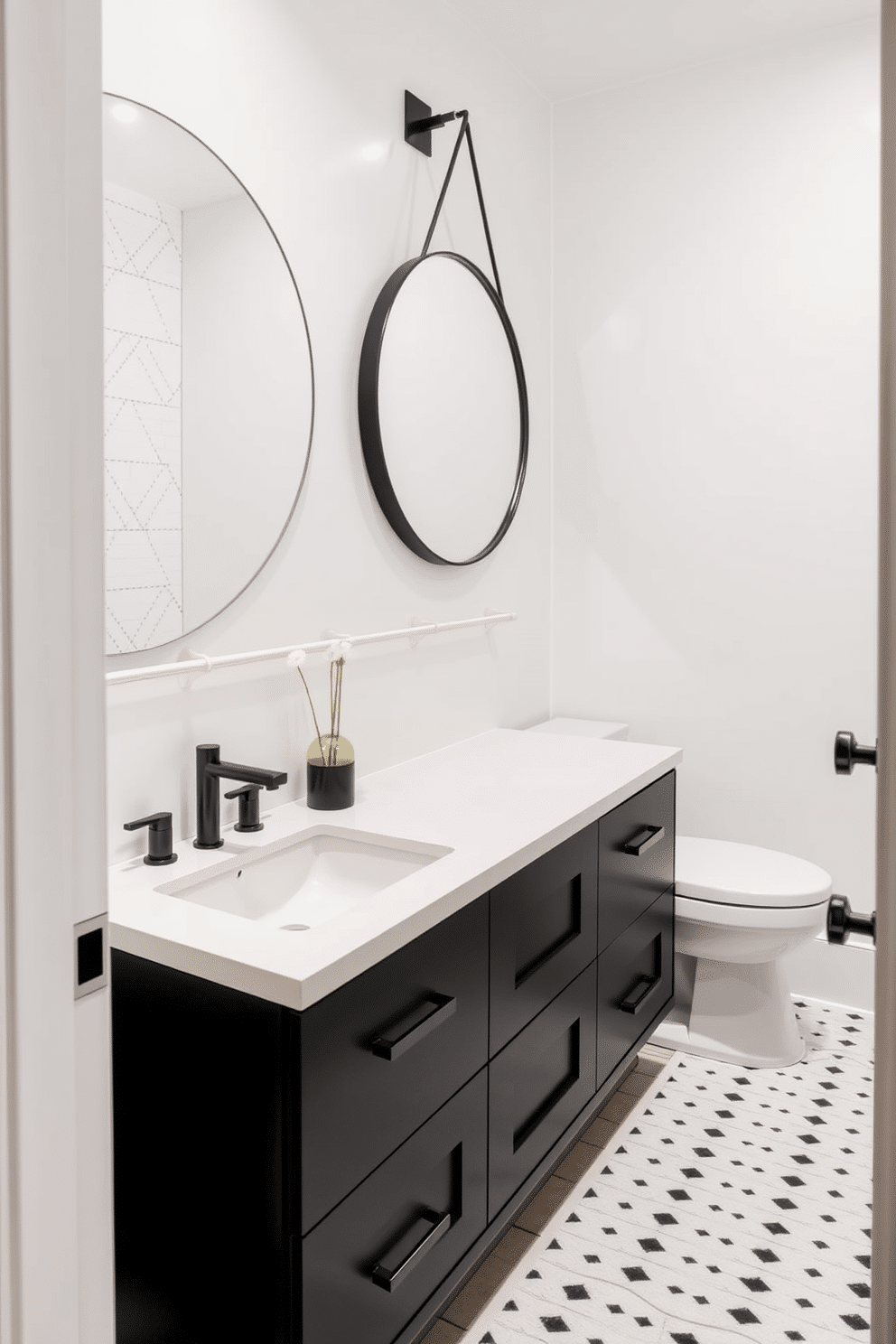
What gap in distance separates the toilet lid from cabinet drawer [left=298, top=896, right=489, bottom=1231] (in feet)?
3.15

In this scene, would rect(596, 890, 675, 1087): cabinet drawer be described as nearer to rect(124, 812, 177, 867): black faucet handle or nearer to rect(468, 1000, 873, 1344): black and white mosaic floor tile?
rect(468, 1000, 873, 1344): black and white mosaic floor tile

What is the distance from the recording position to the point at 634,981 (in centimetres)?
211

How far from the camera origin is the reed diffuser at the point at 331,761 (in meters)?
1.76

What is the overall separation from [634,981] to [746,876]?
41 centimetres

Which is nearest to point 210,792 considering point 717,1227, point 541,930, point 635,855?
point 541,930

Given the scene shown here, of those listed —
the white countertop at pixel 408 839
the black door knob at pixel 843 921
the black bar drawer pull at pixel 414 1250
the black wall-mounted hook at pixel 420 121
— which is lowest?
the black bar drawer pull at pixel 414 1250

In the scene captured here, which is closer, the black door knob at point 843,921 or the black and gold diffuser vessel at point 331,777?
the black door knob at point 843,921

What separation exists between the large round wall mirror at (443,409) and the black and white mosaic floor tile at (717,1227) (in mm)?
1350

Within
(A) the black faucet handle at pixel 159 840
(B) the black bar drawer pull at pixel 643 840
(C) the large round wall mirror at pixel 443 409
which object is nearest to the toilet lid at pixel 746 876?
(B) the black bar drawer pull at pixel 643 840

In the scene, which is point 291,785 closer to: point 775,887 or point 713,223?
point 775,887

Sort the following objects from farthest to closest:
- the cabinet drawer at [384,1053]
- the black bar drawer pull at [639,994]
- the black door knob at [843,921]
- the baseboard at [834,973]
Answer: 1. the baseboard at [834,973]
2. the black bar drawer pull at [639,994]
3. the cabinet drawer at [384,1053]
4. the black door knob at [843,921]

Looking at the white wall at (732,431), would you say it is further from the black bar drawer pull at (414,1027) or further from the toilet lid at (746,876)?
the black bar drawer pull at (414,1027)

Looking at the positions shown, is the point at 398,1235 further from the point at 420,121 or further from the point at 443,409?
the point at 420,121

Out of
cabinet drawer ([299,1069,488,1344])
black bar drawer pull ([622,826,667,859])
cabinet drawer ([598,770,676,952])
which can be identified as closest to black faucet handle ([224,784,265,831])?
cabinet drawer ([299,1069,488,1344])
